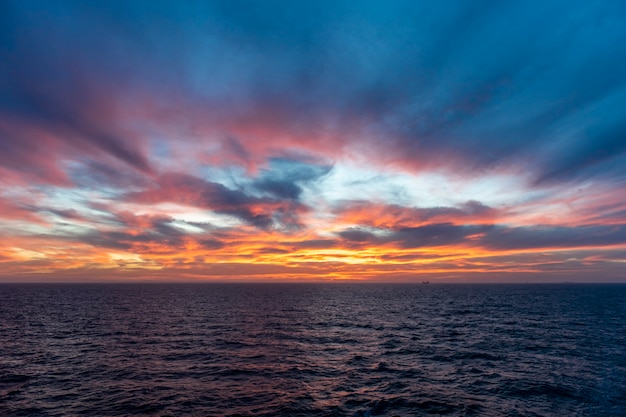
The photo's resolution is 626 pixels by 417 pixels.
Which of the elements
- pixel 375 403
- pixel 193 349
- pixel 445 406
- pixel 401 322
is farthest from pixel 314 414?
pixel 401 322

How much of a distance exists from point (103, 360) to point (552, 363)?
58.4 m

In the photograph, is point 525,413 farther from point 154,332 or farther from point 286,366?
point 154,332

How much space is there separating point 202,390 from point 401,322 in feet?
199

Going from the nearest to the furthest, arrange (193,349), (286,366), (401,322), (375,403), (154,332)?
1. (375,403)
2. (286,366)
3. (193,349)
4. (154,332)
5. (401,322)

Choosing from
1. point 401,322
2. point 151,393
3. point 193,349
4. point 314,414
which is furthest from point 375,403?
point 401,322

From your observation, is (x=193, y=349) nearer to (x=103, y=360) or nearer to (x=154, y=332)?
(x=103, y=360)

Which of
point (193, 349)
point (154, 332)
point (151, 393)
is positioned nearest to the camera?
point (151, 393)

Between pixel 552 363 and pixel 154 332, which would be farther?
pixel 154 332

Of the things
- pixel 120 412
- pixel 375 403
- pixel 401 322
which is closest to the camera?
pixel 120 412

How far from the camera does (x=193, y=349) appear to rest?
2109 inches

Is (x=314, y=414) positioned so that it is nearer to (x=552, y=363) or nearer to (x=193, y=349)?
(x=193, y=349)

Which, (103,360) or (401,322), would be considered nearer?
(103,360)

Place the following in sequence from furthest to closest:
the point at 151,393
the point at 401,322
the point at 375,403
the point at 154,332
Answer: the point at 401,322 < the point at 154,332 < the point at 151,393 < the point at 375,403

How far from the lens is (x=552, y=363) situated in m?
46.2
